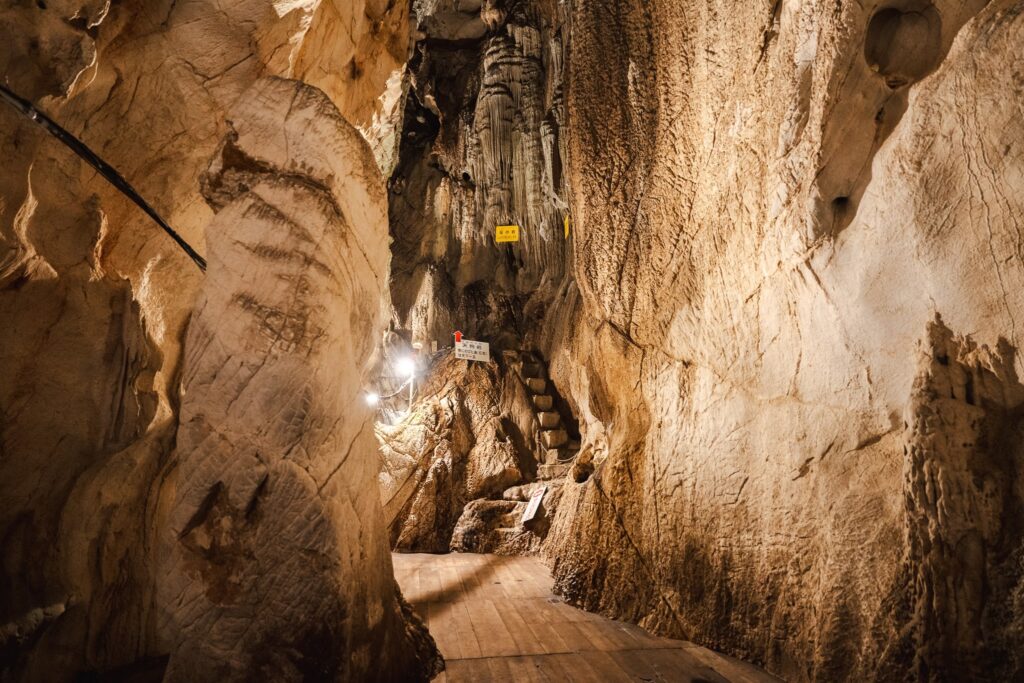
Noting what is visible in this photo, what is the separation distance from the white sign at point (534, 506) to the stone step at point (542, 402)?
7.78ft

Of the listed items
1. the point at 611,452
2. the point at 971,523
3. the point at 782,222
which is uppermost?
the point at 782,222

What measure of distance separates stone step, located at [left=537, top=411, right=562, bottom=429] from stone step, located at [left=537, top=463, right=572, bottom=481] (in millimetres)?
798

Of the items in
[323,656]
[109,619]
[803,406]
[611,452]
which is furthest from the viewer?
[611,452]

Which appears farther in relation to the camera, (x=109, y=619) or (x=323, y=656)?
(x=109, y=619)

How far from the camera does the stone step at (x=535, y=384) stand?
31.6ft

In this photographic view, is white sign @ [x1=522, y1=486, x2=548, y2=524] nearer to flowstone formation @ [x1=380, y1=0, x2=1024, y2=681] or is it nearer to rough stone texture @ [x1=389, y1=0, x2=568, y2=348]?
flowstone formation @ [x1=380, y1=0, x2=1024, y2=681]

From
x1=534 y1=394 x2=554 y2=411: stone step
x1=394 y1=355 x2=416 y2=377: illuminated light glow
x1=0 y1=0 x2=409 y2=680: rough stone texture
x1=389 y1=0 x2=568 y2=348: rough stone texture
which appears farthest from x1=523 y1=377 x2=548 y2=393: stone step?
x1=0 y1=0 x2=409 y2=680: rough stone texture

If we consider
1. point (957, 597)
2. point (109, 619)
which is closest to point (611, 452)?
point (957, 597)

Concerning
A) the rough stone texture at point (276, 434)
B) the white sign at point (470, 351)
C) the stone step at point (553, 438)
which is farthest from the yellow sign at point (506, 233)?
the rough stone texture at point (276, 434)

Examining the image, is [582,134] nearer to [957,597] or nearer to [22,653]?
[957,597]

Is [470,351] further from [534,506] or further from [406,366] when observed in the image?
[534,506]

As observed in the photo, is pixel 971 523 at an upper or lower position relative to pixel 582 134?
lower

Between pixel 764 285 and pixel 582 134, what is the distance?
234cm

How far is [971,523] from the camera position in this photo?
7.09 feet
